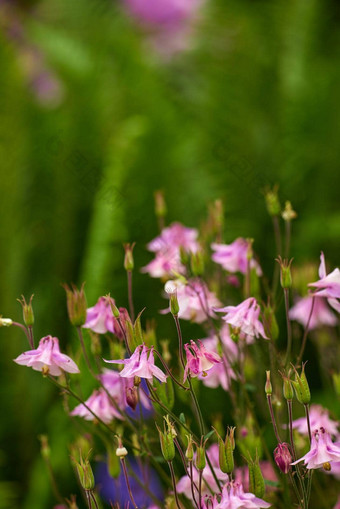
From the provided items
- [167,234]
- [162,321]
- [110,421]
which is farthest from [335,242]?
[110,421]

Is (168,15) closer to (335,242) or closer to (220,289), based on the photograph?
(335,242)

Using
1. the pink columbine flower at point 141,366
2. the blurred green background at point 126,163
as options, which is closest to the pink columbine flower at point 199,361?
the pink columbine flower at point 141,366

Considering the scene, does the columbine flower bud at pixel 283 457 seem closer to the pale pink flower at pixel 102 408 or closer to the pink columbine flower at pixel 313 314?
the pale pink flower at pixel 102 408

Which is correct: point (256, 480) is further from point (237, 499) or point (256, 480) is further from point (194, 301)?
point (194, 301)

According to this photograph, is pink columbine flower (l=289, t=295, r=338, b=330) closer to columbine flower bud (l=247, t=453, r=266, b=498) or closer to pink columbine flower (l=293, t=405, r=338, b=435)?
pink columbine flower (l=293, t=405, r=338, b=435)

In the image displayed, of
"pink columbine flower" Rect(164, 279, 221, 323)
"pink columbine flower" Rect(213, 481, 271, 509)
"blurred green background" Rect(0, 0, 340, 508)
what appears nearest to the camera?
"pink columbine flower" Rect(213, 481, 271, 509)

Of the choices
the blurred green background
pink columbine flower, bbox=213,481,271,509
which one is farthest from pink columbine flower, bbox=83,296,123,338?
the blurred green background
